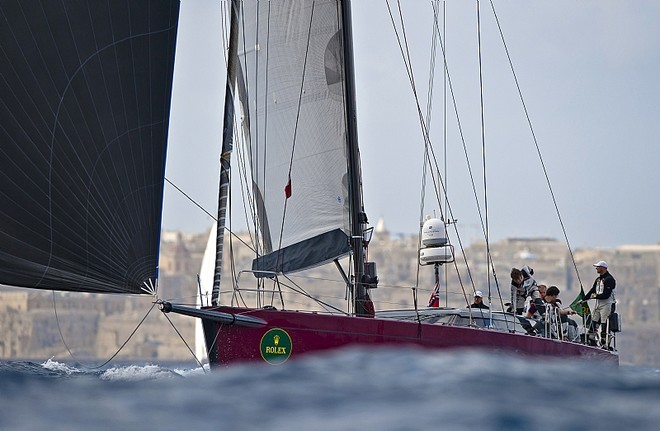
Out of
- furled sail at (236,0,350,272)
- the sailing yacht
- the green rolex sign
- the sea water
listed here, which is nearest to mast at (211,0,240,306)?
the sailing yacht

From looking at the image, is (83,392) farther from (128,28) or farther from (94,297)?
(94,297)

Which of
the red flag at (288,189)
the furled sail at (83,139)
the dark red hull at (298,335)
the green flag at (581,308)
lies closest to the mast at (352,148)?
the red flag at (288,189)

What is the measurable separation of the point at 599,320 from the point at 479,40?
8.96 ft

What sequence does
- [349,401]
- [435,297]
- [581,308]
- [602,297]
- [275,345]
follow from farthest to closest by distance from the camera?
[581,308]
[435,297]
[602,297]
[275,345]
[349,401]

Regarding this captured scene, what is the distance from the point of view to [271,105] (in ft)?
32.5

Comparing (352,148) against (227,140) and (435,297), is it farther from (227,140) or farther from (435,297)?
(435,297)

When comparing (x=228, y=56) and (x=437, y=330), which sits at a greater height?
(x=228, y=56)

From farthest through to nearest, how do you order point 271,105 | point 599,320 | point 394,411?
point 599,320, point 271,105, point 394,411

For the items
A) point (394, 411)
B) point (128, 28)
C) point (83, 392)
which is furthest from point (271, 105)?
point (394, 411)

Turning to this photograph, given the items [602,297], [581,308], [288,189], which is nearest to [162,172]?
[288,189]

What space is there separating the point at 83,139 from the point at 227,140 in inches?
64.2

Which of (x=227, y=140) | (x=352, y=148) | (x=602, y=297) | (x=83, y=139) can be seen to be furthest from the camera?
(x=602, y=297)

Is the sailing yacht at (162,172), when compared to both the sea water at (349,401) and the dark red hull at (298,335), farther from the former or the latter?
the sea water at (349,401)

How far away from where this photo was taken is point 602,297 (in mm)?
10164
